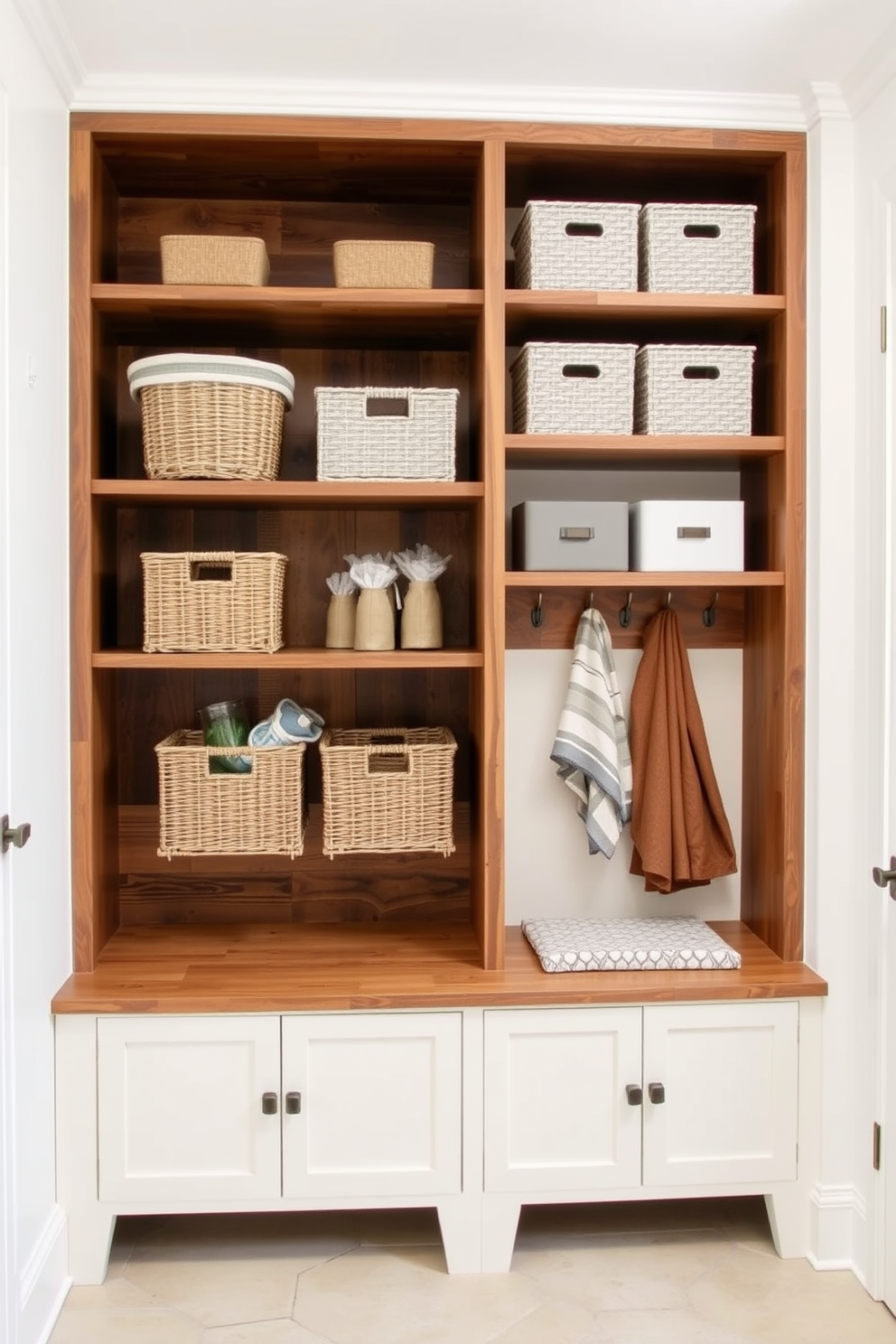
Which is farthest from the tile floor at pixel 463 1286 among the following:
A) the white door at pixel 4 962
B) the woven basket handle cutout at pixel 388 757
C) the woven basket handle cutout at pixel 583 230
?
the woven basket handle cutout at pixel 583 230

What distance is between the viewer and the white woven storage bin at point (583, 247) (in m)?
2.45

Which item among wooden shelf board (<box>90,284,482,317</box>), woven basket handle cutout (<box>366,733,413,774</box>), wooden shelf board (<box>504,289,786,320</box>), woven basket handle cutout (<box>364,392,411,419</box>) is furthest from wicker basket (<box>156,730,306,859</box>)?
wooden shelf board (<box>504,289,786,320</box>)

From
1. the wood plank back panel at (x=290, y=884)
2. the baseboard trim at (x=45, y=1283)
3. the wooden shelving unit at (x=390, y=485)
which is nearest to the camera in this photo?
the baseboard trim at (x=45, y=1283)

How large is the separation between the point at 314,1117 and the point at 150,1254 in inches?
19.0

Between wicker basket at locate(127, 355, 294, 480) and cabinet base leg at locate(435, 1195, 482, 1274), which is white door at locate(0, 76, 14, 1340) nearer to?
wicker basket at locate(127, 355, 294, 480)

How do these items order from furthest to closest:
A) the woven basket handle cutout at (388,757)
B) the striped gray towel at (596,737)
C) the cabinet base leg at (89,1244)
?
the striped gray towel at (596,737), the woven basket handle cutout at (388,757), the cabinet base leg at (89,1244)

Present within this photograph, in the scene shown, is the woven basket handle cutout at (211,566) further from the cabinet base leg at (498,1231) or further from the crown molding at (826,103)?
the crown molding at (826,103)

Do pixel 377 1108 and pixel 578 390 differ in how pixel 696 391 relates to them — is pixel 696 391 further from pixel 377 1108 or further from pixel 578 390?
pixel 377 1108

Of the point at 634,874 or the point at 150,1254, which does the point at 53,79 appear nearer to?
the point at 634,874

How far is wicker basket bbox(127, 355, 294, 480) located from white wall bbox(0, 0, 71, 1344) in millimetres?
184

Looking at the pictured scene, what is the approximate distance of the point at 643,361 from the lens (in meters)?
2.52

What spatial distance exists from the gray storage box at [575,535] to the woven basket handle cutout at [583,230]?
586 millimetres

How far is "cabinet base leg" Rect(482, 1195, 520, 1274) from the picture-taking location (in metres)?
2.36

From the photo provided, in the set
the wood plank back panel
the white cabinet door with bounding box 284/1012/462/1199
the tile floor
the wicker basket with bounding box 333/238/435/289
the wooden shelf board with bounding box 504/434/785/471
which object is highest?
the wicker basket with bounding box 333/238/435/289
